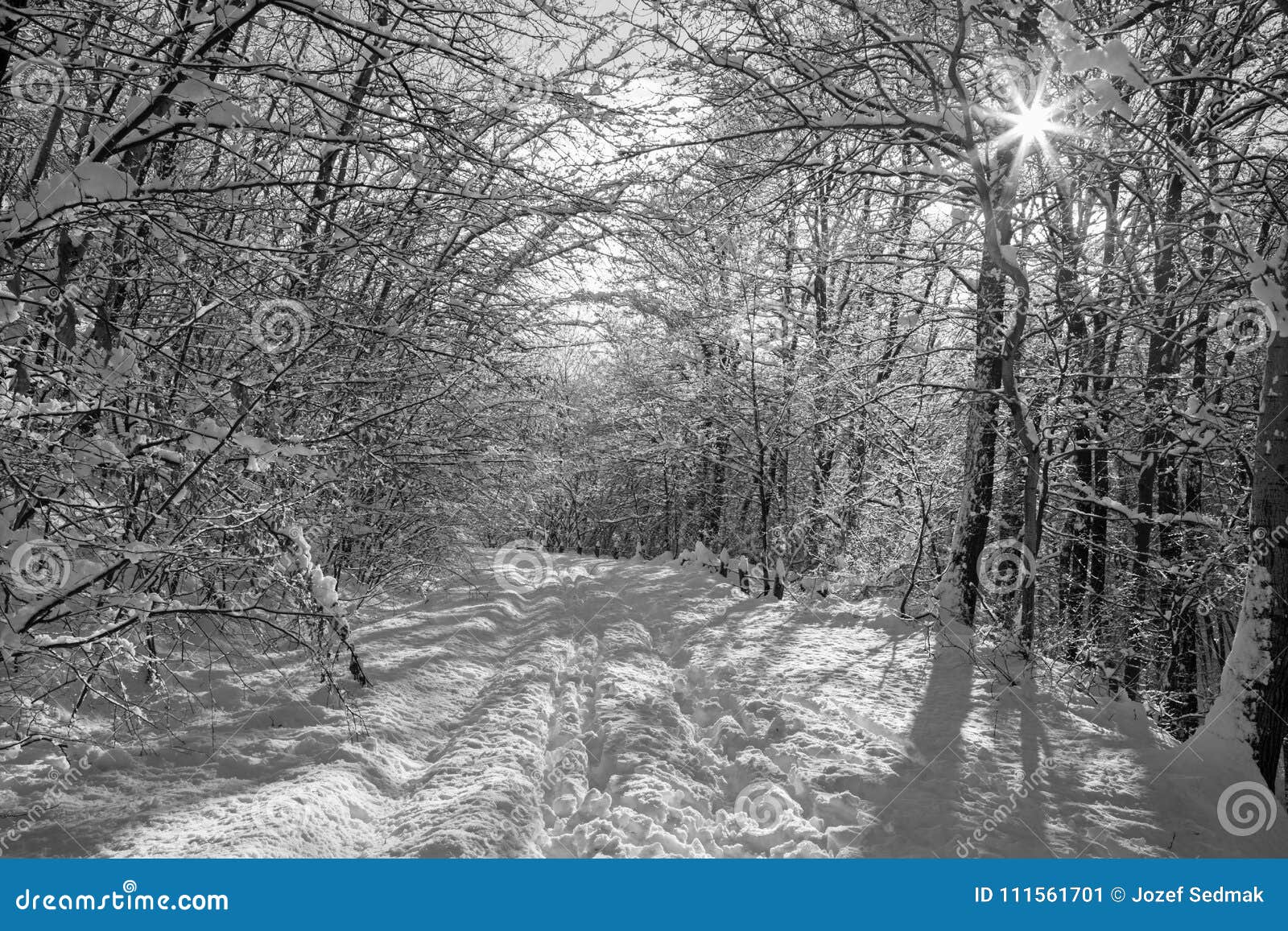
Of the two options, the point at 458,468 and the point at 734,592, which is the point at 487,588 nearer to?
the point at 458,468

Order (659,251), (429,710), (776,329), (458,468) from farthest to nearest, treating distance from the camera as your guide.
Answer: (776,329), (458,468), (429,710), (659,251)

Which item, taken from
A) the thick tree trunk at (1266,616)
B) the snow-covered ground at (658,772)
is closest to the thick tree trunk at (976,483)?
the snow-covered ground at (658,772)

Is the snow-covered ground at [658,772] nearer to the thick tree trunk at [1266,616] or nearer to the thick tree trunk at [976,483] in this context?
the thick tree trunk at [1266,616]

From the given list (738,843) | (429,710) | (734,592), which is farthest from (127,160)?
(734,592)

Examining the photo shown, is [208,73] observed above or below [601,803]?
above

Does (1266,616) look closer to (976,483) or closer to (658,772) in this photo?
(976,483)

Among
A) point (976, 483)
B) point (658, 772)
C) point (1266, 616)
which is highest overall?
point (976, 483)

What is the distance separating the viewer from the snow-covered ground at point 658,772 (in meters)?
3.78

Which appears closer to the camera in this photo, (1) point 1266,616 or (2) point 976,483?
(1) point 1266,616

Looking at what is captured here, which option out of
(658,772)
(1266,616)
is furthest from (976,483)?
(658,772)

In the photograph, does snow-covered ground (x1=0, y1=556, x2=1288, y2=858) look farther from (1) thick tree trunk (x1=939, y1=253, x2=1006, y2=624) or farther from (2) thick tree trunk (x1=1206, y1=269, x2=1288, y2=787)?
(1) thick tree trunk (x1=939, y1=253, x2=1006, y2=624)

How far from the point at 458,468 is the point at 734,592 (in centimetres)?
553

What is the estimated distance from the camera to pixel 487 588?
12766 millimetres

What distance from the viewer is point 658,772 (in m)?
4.68
